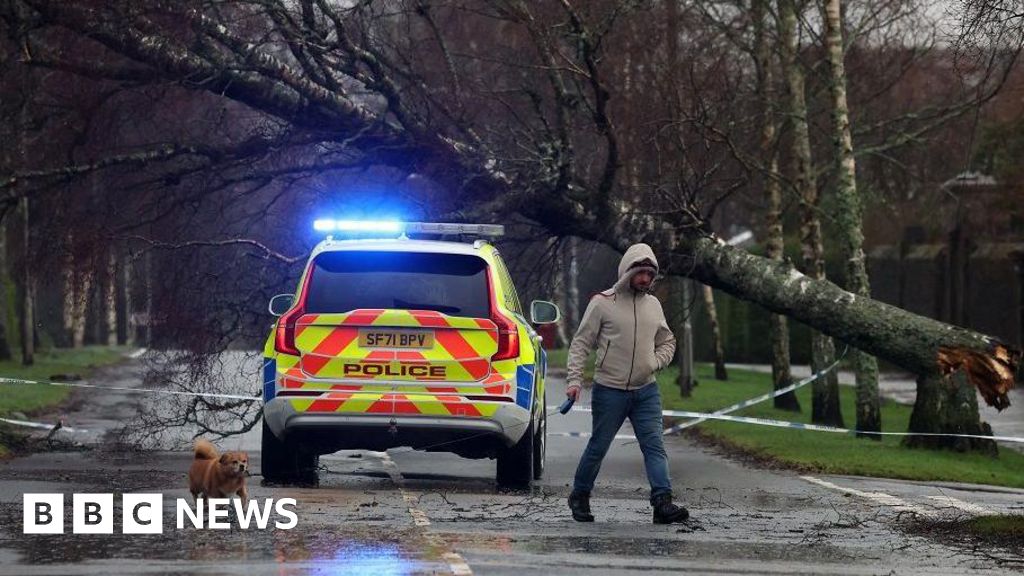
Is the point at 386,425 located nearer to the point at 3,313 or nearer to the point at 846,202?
the point at 846,202

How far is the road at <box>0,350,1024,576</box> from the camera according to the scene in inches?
380

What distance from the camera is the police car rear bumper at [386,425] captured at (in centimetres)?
1359

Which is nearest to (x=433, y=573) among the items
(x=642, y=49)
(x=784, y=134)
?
(x=642, y=49)

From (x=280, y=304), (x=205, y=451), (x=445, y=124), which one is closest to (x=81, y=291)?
(x=445, y=124)

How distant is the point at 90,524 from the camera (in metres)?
11.2

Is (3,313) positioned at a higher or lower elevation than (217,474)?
higher

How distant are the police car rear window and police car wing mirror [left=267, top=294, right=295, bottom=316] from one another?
0.85m

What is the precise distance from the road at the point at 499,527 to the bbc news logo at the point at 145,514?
12 cm

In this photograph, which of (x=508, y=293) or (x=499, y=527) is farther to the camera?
(x=508, y=293)

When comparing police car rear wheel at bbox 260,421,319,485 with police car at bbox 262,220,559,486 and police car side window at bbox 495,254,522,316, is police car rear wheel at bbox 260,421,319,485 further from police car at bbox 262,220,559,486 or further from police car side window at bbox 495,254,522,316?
police car side window at bbox 495,254,522,316

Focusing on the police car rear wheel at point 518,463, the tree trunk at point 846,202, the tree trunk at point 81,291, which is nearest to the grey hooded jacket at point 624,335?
the police car rear wheel at point 518,463

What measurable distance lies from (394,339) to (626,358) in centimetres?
189

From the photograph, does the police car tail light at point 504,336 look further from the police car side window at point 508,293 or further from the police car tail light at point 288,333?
the police car tail light at point 288,333

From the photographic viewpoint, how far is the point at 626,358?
1265 cm
